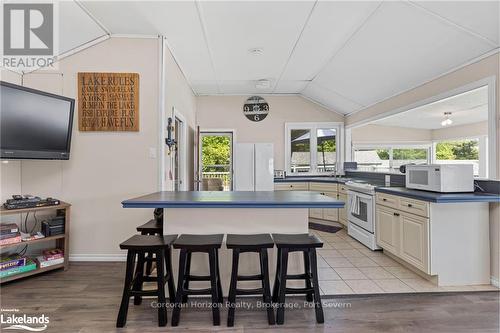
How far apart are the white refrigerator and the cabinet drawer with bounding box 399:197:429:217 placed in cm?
277

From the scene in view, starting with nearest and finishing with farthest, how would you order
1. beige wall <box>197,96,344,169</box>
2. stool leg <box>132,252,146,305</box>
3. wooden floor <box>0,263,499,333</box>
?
1. wooden floor <box>0,263,499,333</box>
2. stool leg <box>132,252,146,305</box>
3. beige wall <box>197,96,344,169</box>

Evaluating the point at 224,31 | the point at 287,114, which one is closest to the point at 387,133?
the point at 287,114

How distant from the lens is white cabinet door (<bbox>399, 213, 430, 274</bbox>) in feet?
8.73

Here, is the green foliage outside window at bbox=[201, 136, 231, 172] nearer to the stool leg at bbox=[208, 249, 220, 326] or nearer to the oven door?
the oven door

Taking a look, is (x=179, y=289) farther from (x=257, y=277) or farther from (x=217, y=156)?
(x=217, y=156)

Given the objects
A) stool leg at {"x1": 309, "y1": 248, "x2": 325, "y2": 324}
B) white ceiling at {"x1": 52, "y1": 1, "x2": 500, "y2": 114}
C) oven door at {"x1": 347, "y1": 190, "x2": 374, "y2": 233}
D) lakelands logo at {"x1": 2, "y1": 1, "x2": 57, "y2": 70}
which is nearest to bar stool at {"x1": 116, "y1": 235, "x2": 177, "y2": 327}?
stool leg at {"x1": 309, "y1": 248, "x2": 325, "y2": 324}

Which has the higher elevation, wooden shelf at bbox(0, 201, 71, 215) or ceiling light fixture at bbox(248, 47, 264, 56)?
ceiling light fixture at bbox(248, 47, 264, 56)

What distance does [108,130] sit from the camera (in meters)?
3.27

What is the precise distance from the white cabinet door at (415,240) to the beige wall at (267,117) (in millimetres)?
3254

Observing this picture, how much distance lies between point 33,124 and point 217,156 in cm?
366

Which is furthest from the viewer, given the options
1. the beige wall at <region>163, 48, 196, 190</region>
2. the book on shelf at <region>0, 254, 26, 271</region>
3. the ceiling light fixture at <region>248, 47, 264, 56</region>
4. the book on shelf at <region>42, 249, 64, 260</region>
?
the ceiling light fixture at <region>248, 47, 264, 56</region>

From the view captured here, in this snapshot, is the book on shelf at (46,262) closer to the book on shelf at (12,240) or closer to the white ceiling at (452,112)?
the book on shelf at (12,240)

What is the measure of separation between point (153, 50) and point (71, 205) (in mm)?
2190

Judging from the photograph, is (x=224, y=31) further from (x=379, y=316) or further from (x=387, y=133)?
(x=387, y=133)
